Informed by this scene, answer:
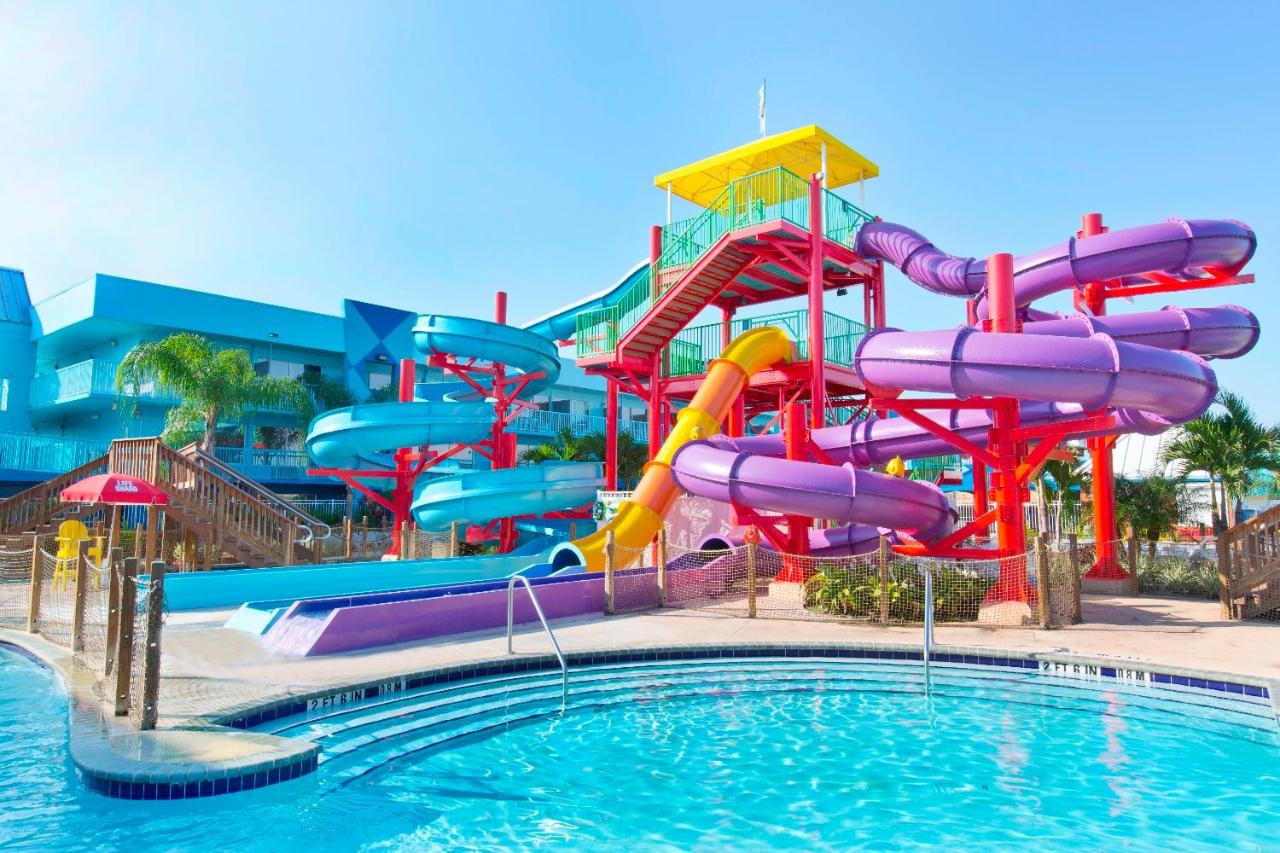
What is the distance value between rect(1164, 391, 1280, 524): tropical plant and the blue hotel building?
20.1 m

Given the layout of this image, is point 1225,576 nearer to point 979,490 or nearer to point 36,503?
point 979,490

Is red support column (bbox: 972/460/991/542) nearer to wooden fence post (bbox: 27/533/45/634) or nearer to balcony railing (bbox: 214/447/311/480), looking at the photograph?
wooden fence post (bbox: 27/533/45/634)

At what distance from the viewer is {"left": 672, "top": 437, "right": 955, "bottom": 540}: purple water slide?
11883 millimetres

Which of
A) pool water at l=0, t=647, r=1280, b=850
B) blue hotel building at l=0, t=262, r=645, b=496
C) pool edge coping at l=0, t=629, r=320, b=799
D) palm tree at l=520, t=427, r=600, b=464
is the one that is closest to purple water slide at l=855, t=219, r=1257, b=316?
pool water at l=0, t=647, r=1280, b=850

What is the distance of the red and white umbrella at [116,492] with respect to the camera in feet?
47.6

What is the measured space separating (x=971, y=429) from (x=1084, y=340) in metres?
3.53

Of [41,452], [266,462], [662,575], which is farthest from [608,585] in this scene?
[41,452]

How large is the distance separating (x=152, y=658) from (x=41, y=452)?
86.7 ft

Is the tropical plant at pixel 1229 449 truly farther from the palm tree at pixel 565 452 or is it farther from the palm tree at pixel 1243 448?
the palm tree at pixel 565 452

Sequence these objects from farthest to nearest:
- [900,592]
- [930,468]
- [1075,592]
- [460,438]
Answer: [930,468], [460,438], [900,592], [1075,592]

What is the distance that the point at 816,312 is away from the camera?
16969 mm

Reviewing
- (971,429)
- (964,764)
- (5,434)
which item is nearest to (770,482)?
(971,429)

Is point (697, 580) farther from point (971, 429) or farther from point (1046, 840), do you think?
point (1046, 840)

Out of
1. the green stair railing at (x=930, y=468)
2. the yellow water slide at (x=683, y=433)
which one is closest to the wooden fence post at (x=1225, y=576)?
the yellow water slide at (x=683, y=433)
